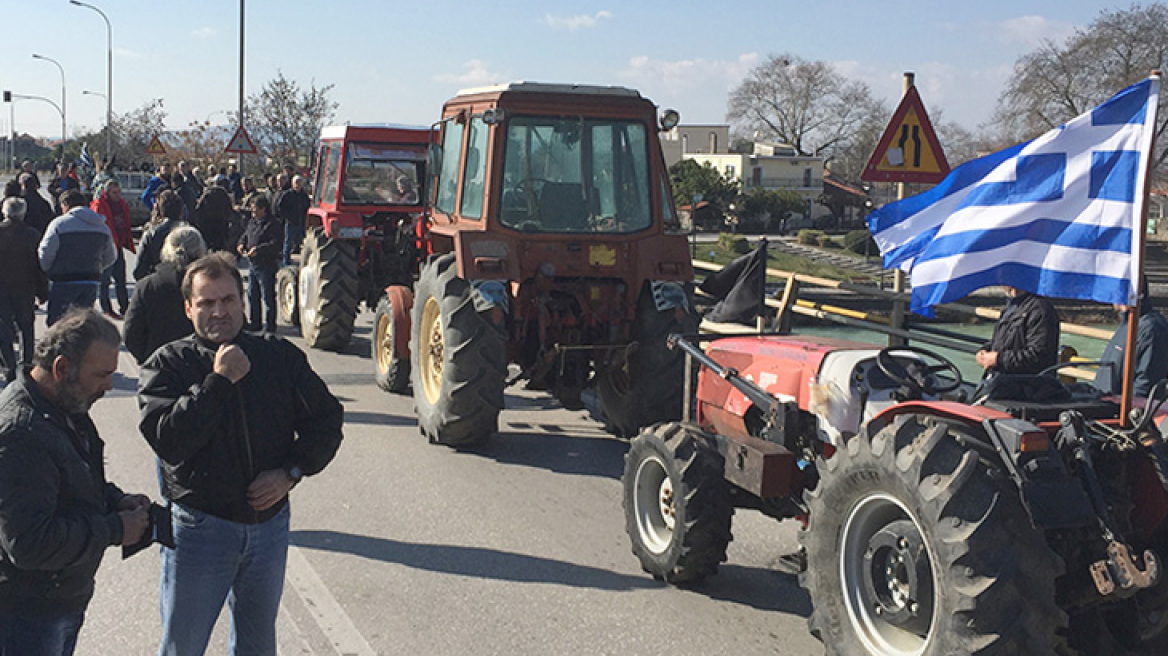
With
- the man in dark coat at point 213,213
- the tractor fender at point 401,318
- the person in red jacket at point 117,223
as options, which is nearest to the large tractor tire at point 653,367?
the tractor fender at point 401,318

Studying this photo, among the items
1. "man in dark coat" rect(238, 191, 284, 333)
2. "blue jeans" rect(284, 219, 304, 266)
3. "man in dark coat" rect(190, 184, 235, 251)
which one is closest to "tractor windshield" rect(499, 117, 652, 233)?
"man in dark coat" rect(238, 191, 284, 333)

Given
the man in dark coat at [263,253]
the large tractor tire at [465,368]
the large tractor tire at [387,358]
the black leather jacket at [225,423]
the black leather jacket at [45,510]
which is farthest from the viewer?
the man in dark coat at [263,253]

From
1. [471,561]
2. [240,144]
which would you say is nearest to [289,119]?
[240,144]

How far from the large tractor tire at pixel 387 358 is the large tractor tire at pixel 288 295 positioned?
3252 millimetres

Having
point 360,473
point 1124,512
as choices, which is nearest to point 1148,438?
point 1124,512

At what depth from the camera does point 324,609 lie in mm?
5367

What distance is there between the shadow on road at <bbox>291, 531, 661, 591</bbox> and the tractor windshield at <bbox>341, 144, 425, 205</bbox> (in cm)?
699

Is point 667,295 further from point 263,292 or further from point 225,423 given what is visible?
point 263,292

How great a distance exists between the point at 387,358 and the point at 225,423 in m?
7.17

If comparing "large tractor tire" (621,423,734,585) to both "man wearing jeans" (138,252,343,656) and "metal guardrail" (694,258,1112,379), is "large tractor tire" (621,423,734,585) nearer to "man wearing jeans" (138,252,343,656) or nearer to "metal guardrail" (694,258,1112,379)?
"metal guardrail" (694,258,1112,379)

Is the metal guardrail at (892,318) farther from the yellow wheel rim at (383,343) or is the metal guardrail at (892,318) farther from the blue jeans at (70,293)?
the blue jeans at (70,293)

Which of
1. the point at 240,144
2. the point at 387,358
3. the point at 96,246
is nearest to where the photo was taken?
the point at 96,246

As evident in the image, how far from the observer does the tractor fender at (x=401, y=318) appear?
9.91 meters

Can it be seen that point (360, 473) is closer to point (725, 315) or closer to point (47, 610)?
point (725, 315)
